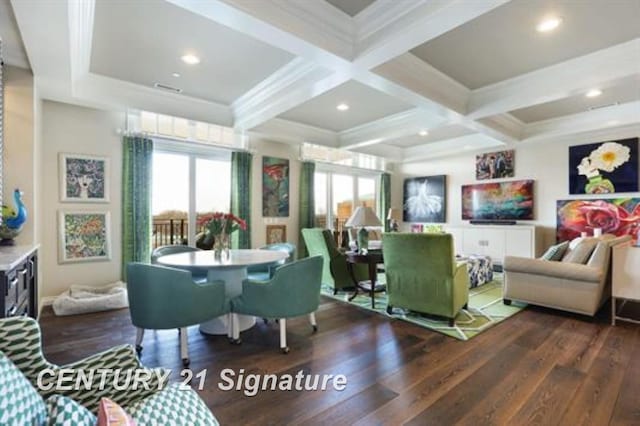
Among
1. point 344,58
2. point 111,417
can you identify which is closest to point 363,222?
point 344,58

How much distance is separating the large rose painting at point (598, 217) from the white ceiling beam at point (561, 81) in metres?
2.81

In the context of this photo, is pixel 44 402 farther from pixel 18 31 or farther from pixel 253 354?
pixel 18 31

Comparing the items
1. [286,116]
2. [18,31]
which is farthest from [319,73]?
[18,31]

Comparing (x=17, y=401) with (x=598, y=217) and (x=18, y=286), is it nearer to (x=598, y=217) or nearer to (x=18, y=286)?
(x=18, y=286)

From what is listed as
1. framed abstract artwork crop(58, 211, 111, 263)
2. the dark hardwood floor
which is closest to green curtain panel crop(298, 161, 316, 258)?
the dark hardwood floor

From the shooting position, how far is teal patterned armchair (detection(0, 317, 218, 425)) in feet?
2.97

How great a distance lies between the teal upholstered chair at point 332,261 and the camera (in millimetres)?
4543

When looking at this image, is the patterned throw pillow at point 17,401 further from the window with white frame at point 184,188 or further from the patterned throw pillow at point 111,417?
the window with white frame at point 184,188

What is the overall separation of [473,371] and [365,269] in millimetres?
2558

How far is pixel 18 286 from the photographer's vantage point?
2.17 meters

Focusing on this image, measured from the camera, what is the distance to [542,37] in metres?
2.96

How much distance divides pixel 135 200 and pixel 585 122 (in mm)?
6943

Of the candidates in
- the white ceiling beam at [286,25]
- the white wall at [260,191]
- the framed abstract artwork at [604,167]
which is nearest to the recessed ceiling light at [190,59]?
the white ceiling beam at [286,25]

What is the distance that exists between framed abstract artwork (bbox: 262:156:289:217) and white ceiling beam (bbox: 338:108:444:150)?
1331 millimetres
